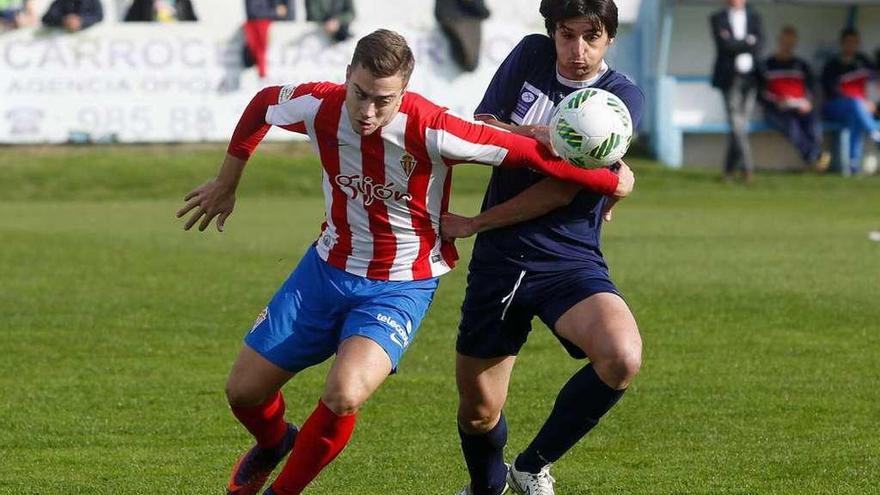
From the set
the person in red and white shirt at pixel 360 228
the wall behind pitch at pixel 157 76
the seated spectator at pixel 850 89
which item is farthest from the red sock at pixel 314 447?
A: the seated spectator at pixel 850 89

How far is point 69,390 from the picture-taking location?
318 inches

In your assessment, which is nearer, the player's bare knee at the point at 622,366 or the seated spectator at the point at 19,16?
the player's bare knee at the point at 622,366

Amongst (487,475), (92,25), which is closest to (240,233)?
(92,25)

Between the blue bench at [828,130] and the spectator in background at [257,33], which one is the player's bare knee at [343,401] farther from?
the blue bench at [828,130]

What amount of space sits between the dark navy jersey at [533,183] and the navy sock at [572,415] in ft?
1.46

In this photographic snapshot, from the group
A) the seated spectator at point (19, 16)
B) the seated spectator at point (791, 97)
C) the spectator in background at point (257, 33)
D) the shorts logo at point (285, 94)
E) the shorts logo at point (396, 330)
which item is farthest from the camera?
the seated spectator at point (791, 97)

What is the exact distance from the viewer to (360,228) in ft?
18.9

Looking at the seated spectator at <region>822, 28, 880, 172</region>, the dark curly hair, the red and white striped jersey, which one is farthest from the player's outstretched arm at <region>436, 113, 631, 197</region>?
the seated spectator at <region>822, 28, 880, 172</region>

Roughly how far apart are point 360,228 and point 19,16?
1773cm

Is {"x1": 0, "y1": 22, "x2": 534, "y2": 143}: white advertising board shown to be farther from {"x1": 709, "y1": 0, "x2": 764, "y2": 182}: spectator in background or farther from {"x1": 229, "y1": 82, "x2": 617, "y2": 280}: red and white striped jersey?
{"x1": 229, "y1": 82, "x2": 617, "y2": 280}: red and white striped jersey

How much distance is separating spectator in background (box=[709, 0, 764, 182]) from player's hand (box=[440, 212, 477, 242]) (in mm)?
17127

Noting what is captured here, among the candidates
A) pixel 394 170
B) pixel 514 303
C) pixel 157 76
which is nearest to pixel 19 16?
pixel 157 76

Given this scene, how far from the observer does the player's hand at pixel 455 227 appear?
5766 mm

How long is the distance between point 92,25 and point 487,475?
691 inches
